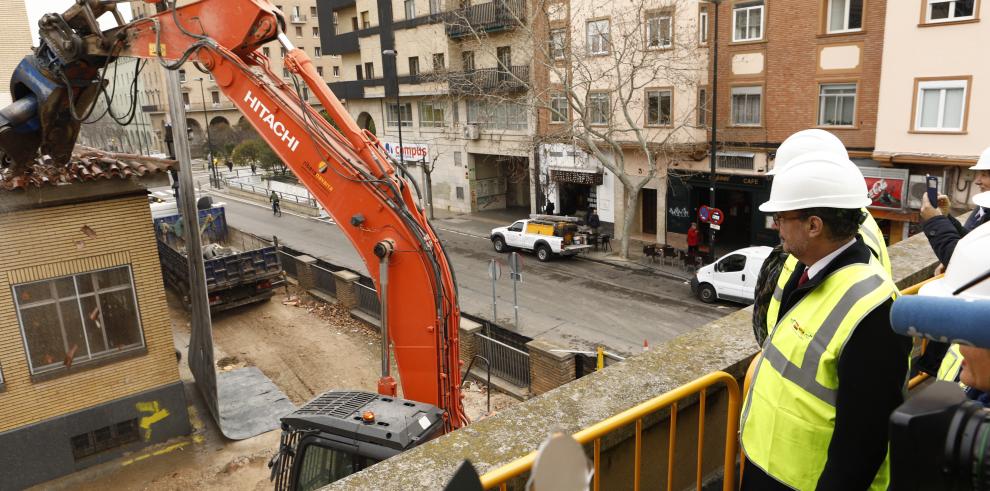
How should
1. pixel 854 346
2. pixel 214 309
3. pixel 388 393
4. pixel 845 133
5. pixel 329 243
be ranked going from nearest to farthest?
pixel 854 346
pixel 388 393
pixel 214 309
pixel 845 133
pixel 329 243

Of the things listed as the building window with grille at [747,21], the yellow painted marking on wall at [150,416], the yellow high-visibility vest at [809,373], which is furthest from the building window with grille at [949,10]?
the yellow painted marking on wall at [150,416]

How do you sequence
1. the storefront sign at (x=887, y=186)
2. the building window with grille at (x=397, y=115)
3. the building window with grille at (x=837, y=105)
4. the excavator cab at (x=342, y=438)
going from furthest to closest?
the building window with grille at (x=397, y=115) < the building window with grille at (x=837, y=105) < the storefront sign at (x=887, y=186) < the excavator cab at (x=342, y=438)

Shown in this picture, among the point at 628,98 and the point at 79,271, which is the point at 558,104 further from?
the point at 79,271

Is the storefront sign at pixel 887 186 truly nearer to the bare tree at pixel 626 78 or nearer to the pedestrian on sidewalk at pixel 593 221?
the bare tree at pixel 626 78

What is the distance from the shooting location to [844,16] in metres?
19.4

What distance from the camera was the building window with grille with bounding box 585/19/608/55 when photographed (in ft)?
81.3

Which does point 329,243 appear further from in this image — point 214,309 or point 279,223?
point 214,309

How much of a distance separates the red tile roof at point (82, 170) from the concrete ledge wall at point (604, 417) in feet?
26.7

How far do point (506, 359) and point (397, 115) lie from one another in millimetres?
26945

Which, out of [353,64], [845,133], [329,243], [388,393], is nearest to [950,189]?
[845,133]

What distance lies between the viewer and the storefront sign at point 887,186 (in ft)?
60.8

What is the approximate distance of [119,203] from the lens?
32.3 feet

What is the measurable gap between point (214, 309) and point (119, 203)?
26.4 ft

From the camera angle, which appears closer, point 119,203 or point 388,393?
point 388,393
